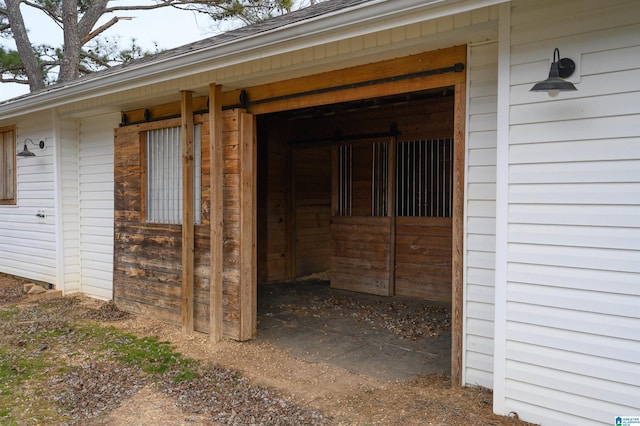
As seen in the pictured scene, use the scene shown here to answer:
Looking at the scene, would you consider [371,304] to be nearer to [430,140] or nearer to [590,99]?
[430,140]

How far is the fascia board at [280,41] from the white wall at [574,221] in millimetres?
447

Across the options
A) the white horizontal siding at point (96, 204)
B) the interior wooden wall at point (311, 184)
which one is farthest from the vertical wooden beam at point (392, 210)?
the white horizontal siding at point (96, 204)

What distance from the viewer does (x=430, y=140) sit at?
5.80 m

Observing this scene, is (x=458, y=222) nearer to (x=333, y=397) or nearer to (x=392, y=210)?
(x=333, y=397)

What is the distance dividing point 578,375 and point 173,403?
233 cm

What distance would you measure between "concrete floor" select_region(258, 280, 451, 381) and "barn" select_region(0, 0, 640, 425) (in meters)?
0.40

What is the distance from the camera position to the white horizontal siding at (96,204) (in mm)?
5746

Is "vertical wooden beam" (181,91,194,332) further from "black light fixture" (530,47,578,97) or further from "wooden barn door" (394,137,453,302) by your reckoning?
"black light fixture" (530,47,578,97)

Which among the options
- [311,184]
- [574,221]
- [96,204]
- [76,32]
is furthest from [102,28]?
[574,221]

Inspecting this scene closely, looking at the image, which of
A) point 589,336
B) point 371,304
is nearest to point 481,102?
point 589,336

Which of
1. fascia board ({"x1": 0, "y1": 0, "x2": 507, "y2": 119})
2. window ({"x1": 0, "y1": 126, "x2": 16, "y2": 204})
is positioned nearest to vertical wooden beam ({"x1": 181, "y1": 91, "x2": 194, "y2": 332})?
fascia board ({"x1": 0, "y1": 0, "x2": 507, "y2": 119})

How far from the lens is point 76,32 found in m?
11.1

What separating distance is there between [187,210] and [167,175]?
2.11ft

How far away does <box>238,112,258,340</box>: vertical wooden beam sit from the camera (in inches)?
164
